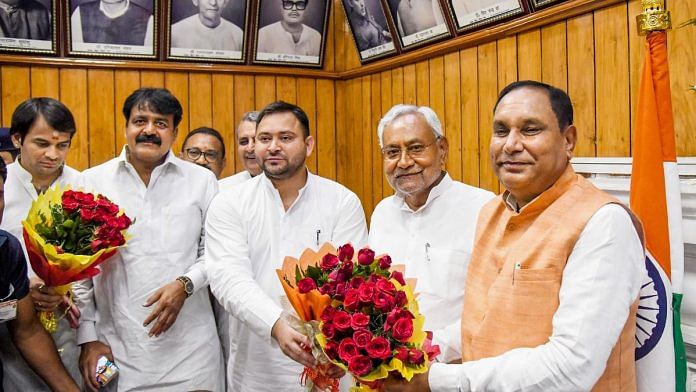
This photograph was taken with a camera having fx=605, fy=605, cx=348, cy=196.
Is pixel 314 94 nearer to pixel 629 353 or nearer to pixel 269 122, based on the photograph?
pixel 269 122

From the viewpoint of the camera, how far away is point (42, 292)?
2240 mm

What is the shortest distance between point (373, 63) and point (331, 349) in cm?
327

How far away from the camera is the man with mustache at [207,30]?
4.34m

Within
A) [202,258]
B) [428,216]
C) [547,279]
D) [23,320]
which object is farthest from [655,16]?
[23,320]

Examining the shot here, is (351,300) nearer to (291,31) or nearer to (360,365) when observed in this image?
(360,365)

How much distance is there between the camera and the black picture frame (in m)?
3.74

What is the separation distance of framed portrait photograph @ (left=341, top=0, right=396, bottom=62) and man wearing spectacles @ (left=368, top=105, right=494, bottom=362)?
7.35ft

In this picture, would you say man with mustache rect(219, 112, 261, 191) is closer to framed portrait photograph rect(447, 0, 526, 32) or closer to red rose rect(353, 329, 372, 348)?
framed portrait photograph rect(447, 0, 526, 32)

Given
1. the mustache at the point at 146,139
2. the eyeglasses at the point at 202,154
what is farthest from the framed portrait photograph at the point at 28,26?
the mustache at the point at 146,139

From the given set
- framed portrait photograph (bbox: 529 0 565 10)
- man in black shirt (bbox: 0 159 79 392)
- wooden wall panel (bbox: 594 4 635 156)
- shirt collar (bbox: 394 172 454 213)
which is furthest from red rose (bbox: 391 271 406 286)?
framed portrait photograph (bbox: 529 0 565 10)

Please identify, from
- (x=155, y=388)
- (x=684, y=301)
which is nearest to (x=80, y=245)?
(x=155, y=388)

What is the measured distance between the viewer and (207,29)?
441cm

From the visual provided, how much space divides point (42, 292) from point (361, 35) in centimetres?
300

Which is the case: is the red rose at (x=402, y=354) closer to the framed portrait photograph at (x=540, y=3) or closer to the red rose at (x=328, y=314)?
the red rose at (x=328, y=314)
